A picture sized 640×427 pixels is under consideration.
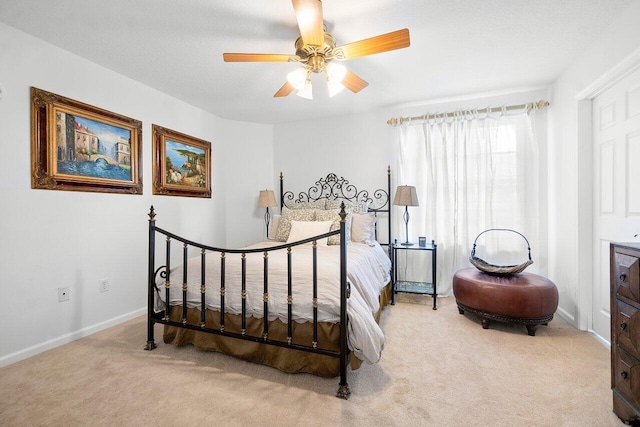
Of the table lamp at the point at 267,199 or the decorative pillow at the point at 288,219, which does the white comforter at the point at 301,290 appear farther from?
the table lamp at the point at 267,199

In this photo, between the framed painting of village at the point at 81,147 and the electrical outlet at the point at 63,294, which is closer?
the framed painting of village at the point at 81,147

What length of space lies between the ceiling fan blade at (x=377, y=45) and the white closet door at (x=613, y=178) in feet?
5.78

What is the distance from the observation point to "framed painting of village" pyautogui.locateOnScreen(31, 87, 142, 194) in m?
2.28

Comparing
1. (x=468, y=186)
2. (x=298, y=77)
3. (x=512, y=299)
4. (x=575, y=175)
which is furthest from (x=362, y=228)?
(x=575, y=175)

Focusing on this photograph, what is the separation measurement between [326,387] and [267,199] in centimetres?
289

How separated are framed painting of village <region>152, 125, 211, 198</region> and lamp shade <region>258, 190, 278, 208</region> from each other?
29.1 inches

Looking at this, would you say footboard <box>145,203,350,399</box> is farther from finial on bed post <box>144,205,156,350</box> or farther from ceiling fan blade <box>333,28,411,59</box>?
ceiling fan blade <box>333,28,411,59</box>

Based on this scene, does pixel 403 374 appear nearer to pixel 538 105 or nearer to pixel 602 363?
pixel 602 363

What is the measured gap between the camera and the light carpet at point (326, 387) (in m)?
1.53

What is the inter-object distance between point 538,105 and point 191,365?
432cm

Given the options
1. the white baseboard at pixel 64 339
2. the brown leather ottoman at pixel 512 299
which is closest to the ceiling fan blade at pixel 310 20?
the brown leather ottoman at pixel 512 299

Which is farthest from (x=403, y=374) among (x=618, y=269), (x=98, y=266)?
(x=98, y=266)

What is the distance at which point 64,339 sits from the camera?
242 cm

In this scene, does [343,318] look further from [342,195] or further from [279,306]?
[342,195]
